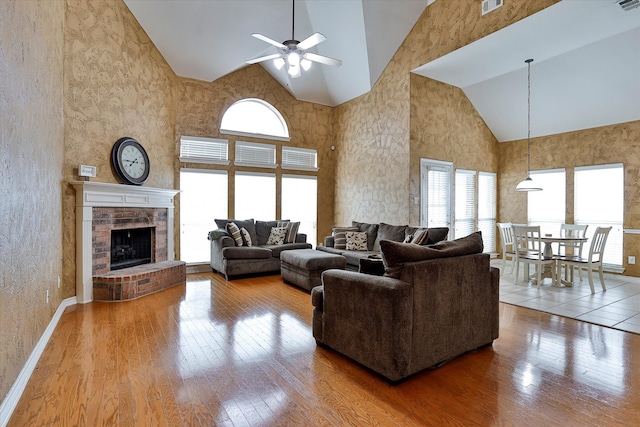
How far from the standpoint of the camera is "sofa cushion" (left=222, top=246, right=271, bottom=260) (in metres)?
5.75

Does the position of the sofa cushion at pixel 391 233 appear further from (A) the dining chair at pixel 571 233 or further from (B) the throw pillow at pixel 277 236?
(A) the dining chair at pixel 571 233

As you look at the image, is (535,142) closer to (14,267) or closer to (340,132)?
(340,132)

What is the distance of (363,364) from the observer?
2.58 m

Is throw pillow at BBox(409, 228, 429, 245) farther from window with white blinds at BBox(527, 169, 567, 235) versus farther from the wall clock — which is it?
the wall clock

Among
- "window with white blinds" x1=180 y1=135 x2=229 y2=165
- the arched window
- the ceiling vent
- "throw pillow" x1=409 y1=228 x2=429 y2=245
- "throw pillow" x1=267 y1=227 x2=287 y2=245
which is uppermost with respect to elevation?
the ceiling vent

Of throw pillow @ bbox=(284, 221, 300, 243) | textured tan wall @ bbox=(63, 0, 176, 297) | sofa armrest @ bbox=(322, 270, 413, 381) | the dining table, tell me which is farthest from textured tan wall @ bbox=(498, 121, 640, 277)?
textured tan wall @ bbox=(63, 0, 176, 297)

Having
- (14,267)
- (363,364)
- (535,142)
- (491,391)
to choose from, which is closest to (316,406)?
(363,364)

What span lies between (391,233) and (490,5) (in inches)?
143

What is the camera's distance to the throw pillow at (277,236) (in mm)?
6647

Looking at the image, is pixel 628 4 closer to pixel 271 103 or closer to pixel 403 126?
pixel 403 126

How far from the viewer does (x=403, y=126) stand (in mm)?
6301

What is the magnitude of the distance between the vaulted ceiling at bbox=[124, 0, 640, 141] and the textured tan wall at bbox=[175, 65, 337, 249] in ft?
1.06

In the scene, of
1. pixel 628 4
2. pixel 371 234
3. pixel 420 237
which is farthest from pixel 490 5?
pixel 371 234

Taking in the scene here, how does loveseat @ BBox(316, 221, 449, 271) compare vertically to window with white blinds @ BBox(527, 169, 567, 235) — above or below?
below
